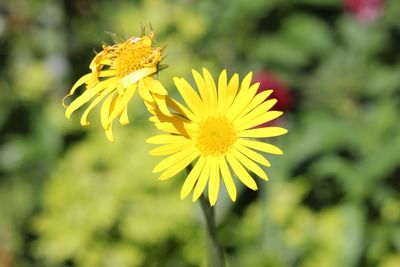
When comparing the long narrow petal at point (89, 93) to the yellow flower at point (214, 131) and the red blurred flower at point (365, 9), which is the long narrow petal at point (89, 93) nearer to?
the yellow flower at point (214, 131)

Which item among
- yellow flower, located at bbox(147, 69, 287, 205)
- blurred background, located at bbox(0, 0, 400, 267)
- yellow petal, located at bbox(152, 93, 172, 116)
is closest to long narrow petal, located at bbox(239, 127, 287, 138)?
yellow flower, located at bbox(147, 69, 287, 205)

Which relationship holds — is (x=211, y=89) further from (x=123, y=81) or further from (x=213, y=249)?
(x=213, y=249)

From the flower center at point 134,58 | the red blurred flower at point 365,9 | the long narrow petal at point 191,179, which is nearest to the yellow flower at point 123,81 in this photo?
the flower center at point 134,58

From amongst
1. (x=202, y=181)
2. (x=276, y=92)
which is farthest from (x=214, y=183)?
(x=276, y=92)

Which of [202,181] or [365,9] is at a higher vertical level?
[365,9]

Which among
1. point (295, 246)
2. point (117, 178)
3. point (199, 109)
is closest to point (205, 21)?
point (117, 178)

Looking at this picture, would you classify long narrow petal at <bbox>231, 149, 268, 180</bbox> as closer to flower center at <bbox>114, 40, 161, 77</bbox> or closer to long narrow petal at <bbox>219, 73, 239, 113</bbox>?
long narrow petal at <bbox>219, 73, 239, 113</bbox>
